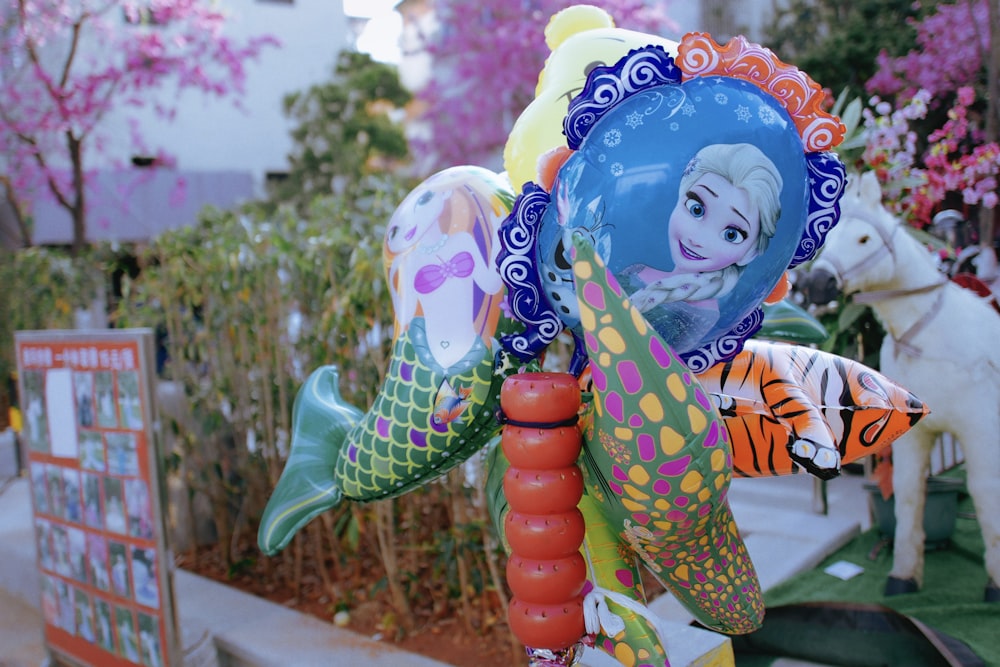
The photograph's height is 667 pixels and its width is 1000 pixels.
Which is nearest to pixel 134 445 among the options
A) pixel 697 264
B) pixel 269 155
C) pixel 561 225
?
pixel 561 225

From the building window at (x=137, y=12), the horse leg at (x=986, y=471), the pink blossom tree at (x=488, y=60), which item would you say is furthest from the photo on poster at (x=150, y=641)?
the pink blossom tree at (x=488, y=60)

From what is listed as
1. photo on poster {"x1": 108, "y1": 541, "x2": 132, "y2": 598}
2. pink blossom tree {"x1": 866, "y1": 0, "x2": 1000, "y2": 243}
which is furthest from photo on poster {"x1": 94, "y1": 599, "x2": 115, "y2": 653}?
pink blossom tree {"x1": 866, "y1": 0, "x2": 1000, "y2": 243}

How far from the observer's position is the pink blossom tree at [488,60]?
937 cm

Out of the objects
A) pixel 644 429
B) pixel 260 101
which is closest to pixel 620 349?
pixel 644 429

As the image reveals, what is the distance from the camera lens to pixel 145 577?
108 inches

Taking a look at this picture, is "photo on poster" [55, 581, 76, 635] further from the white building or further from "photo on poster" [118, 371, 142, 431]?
the white building

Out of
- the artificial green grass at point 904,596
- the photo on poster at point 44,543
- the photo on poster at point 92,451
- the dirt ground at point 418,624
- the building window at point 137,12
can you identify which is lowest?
the dirt ground at point 418,624

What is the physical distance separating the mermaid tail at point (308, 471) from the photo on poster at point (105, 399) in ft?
4.10

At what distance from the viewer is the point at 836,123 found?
1.41 meters

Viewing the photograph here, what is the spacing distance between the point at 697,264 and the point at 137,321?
3881 millimetres

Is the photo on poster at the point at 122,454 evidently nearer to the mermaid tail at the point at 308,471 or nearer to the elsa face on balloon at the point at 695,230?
the mermaid tail at the point at 308,471

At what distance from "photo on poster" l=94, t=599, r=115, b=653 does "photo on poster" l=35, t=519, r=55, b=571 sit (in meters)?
0.39

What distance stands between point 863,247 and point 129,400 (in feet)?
9.25

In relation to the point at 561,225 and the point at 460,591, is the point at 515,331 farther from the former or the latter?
the point at 460,591
